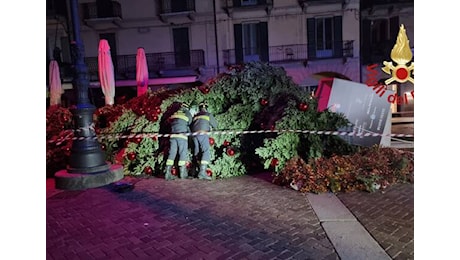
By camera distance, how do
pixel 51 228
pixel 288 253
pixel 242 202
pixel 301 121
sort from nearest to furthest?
pixel 288 253
pixel 51 228
pixel 242 202
pixel 301 121

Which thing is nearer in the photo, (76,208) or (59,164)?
(76,208)

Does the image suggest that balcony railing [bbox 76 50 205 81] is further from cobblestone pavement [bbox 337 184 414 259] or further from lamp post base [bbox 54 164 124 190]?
cobblestone pavement [bbox 337 184 414 259]

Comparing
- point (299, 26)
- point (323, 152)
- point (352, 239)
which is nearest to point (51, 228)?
point (352, 239)

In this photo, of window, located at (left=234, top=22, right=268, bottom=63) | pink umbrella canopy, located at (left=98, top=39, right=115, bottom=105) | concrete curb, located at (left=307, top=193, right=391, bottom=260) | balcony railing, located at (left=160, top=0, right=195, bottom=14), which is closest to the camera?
concrete curb, located at (left=307, top=193, right=391, bottom=260)

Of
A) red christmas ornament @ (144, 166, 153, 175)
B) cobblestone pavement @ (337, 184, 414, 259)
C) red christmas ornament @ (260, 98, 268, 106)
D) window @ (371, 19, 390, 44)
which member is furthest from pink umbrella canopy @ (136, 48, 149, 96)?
cobblestone pavement @ (337, 184, 414, 259)

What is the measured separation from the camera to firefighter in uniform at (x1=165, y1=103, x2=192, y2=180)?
225 inches

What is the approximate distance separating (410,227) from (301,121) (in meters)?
2.49

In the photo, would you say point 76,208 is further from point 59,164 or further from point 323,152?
point 323,152

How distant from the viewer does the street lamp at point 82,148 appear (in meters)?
5.48

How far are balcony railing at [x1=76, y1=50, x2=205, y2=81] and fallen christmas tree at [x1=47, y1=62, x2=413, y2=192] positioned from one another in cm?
581

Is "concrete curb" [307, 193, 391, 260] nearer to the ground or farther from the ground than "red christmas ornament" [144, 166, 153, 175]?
nearer to the ground

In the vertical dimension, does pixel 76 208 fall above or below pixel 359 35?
below

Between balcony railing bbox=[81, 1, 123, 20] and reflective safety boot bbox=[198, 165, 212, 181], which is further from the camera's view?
balcony railing bbox=[81, 1, 123, 20]
